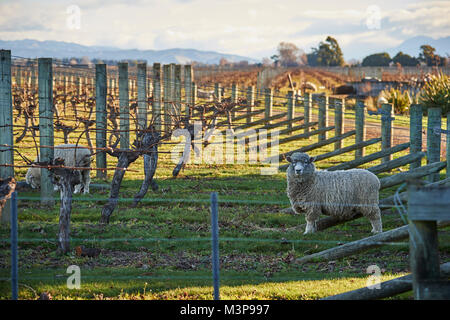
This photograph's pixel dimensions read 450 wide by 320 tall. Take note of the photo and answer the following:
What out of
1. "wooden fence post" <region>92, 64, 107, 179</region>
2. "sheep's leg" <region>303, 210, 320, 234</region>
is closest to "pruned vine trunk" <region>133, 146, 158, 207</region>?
"wooden fence post" <region>92, 64, 107, 179</region>

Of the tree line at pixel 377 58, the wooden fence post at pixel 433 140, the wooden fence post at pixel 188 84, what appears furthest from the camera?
the tree line at pixel 377 58

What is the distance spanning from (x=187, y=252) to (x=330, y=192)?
260 cm

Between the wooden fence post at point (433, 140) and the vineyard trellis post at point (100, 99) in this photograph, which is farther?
the vineyard trellis post at point (100, 99)

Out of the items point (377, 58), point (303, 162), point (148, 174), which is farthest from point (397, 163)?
point (377, 58)

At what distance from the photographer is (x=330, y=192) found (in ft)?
30.8

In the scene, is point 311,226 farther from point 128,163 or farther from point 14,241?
point 14,241

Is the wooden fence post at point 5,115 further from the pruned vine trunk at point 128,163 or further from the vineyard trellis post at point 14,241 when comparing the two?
the vineyard trellis post at point 14,241

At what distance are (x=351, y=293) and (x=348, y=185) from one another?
423 centimetres

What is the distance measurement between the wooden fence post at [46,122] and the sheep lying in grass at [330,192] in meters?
4.62

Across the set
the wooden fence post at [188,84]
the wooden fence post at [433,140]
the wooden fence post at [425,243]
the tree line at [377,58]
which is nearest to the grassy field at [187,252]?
the wooden fence post at [433,140]

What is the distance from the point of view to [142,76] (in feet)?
53.7

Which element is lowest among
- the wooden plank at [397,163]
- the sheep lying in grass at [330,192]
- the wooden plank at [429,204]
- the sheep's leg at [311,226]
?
the sheep's leg at [311,226]

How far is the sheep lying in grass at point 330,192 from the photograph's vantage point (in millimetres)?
9141
